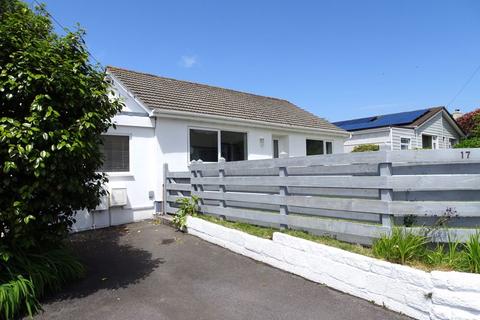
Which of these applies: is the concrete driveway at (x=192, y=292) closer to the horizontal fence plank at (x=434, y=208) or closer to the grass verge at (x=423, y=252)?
the grass verge at (x=423, y=252)

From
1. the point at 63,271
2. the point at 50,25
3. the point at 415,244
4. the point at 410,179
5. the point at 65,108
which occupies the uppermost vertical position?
the point at 50,25

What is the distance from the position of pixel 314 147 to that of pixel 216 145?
18.8ft

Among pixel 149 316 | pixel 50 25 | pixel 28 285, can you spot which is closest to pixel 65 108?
pixel 50 25

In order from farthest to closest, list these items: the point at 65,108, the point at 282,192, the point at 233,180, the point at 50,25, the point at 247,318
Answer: the point at 233,180
the point at 282,192
the point at 50,25
the point at 65,108
the point at 247,318

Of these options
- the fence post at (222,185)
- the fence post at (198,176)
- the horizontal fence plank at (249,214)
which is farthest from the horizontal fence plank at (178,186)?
the fence post at (222,185)

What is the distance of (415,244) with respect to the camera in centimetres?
371

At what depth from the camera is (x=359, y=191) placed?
4547 millimetres

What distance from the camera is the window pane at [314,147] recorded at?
14.2m

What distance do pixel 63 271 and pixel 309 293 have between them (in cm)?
356

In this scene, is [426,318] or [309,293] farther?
[309,293]

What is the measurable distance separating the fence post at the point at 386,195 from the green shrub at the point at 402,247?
14 centimetres

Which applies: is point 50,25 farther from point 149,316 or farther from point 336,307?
point 336,307

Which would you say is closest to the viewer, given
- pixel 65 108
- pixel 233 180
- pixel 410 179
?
pixel 410 179

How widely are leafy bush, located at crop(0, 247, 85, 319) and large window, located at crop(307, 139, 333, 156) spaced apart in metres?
11.1
